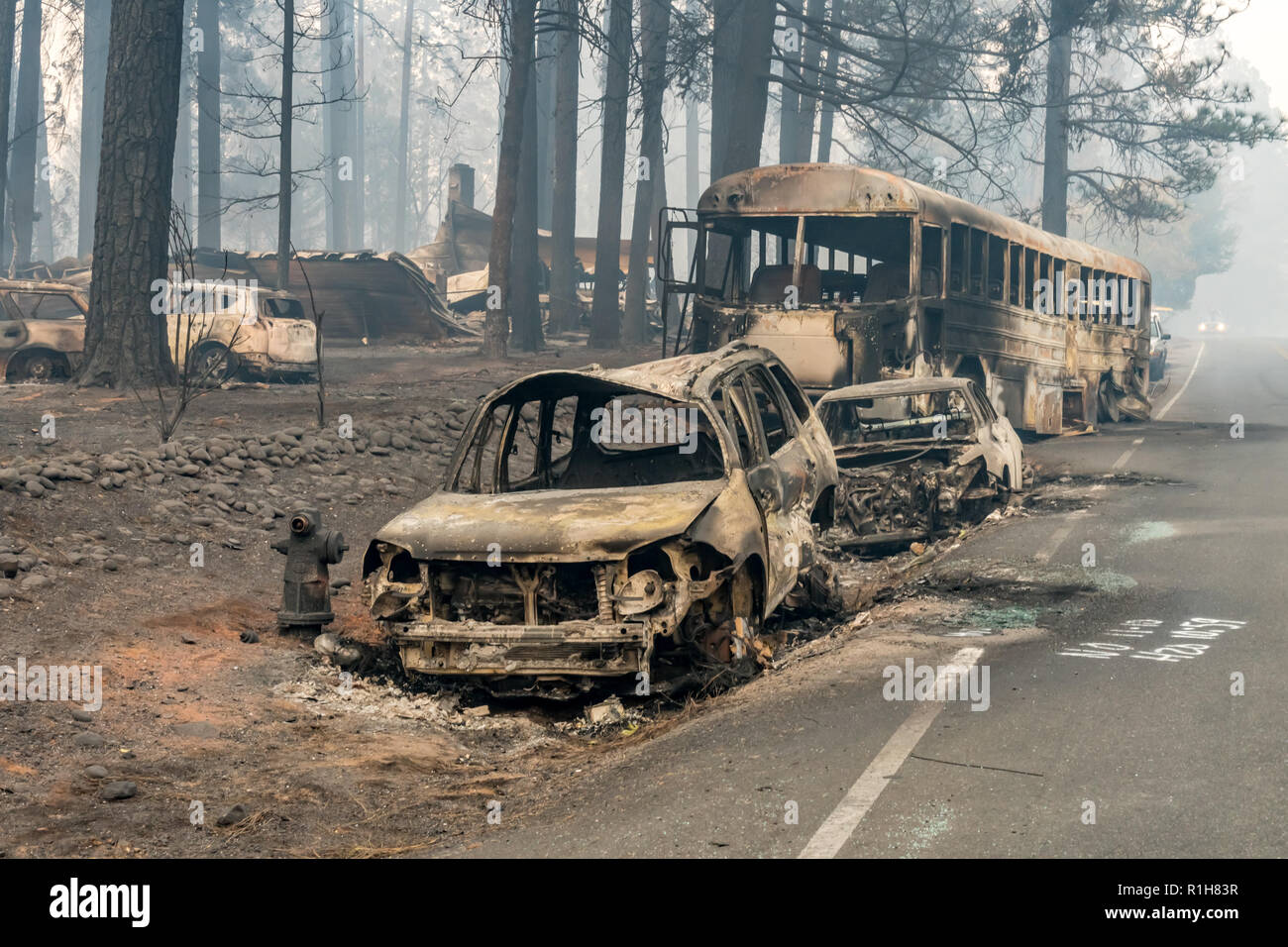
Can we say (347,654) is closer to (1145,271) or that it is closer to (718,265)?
(718,265)

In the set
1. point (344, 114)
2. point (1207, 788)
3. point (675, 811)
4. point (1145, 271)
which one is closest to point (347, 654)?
point (675, 811)

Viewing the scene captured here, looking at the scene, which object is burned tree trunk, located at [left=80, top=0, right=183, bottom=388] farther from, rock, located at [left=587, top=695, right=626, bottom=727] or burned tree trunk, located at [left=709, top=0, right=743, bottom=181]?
rock, located at [left=587, top=695, right=626, bottom=727]

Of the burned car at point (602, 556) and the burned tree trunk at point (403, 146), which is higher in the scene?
→ the burned tree trunk at point (403, 146)

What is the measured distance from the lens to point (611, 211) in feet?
112

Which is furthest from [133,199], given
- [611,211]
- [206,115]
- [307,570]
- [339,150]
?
[339,150]

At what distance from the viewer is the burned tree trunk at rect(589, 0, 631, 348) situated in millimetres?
31203

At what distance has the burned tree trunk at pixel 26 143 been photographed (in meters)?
44.1

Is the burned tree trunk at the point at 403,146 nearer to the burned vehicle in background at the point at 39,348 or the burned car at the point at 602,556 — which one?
the burned vehicle in background at the point at 39,348

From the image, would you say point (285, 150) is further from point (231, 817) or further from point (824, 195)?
point (231, 817)

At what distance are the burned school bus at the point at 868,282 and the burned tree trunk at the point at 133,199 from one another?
683cm

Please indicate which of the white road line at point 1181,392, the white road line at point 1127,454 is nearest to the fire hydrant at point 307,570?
the white road line at point 1127,454

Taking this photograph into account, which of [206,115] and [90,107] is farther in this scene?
[90,107]

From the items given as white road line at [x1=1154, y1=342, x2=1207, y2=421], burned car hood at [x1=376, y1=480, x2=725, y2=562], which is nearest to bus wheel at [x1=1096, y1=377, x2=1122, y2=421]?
white road line at [x1=1154, y1=342, x2=1207, y2=421]

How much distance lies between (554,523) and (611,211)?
88.9ft
